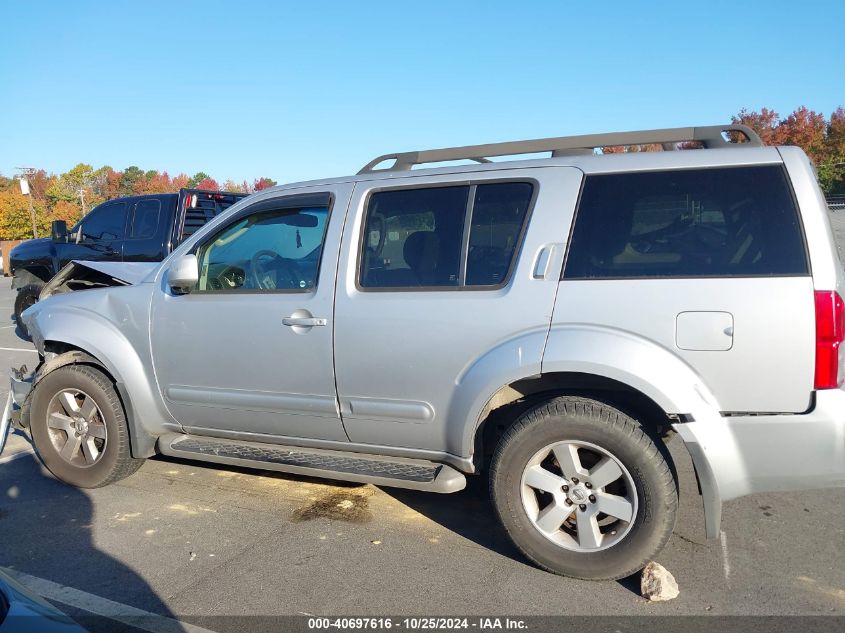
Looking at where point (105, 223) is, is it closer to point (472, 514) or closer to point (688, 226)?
point (472, 514)

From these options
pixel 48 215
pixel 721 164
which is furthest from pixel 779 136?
pixel 48 215

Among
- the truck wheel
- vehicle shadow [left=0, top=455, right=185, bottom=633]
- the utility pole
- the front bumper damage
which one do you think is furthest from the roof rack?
the utility pole

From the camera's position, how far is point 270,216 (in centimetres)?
413

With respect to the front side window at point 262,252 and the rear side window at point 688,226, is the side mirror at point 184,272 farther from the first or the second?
the rear side window at point 688,226

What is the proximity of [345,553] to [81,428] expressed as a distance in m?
2.14

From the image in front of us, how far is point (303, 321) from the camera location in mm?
3721

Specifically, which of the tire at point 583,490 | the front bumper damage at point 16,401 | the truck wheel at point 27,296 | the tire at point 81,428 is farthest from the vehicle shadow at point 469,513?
the truck wheel at point 27,296

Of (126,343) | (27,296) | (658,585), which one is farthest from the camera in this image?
(27,296)

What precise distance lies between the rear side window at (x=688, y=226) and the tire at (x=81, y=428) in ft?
10.1

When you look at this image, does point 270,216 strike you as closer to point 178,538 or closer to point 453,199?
point 453,199

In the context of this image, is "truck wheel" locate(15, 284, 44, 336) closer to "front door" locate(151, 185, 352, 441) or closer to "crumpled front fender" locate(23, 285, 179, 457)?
"crumpled front fender" locate(23, 285, 179, 457)

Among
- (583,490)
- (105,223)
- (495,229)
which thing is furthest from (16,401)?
(105,223)

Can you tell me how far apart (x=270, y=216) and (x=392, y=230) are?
0.86 meters

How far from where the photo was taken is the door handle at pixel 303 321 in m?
3.69
